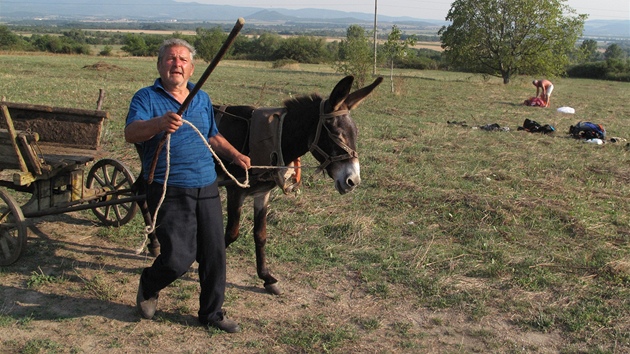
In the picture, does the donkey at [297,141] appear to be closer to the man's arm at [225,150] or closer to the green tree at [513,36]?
the man's arm at [225,150]

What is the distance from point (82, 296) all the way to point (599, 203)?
6531 mm

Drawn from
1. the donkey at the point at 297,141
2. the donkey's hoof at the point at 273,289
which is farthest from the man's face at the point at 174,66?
the donkey's hoof at the point at 273,289

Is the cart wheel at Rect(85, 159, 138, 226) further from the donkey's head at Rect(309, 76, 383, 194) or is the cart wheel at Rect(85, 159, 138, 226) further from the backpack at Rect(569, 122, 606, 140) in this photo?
the backpack at Rect(569, 122, 606, 140)

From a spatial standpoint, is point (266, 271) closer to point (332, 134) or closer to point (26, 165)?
point (332, 134)

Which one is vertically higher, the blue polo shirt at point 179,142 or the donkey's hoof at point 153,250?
the blue polo shirt at point 179,142

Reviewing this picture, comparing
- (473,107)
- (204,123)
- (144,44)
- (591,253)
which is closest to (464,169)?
(591,253)

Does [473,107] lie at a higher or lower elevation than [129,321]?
higher

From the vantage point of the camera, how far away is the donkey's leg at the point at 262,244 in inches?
181

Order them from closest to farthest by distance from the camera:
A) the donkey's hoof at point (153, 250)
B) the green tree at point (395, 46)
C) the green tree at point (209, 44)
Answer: the donkey's hoof at point (153, 250)
the green tree at point (395, 46)
the green tree at point (209, 44)

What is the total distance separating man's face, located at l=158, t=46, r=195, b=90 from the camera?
3.39 metres

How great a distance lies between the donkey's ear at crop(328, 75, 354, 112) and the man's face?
42.0 inches

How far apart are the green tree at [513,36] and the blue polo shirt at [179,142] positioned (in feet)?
118

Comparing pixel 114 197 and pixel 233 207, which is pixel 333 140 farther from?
pixel 114 197

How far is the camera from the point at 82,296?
4375mm
